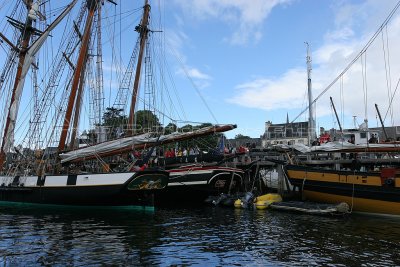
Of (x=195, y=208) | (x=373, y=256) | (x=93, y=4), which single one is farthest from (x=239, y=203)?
(x=93, y=4)

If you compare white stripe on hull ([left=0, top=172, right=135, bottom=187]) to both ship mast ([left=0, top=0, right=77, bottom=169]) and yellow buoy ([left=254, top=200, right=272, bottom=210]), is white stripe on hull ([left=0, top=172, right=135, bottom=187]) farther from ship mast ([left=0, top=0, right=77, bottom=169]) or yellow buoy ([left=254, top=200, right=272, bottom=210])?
yellow buoy ([left=254, top=200, right=272, bottom=210])

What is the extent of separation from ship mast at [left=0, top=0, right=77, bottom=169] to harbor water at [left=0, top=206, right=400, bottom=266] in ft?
27.9

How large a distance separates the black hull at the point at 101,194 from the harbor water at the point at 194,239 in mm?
600

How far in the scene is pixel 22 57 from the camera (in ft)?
94.6

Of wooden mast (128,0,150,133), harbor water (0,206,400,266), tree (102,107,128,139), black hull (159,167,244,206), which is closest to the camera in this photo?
harbor water (0,206,400,266)

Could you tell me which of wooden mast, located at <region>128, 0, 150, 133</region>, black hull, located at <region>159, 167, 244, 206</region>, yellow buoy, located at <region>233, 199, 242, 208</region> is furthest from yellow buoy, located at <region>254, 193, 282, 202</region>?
wooden mast, located at <region>128, 0, 150, 133</region>

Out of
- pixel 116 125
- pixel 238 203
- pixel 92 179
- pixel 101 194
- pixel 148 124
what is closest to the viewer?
pixel 101 194

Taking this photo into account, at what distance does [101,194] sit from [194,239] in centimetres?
846

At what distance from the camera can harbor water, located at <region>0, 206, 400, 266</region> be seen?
10.7 m

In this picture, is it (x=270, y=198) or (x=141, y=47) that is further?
(x=141, y=47)

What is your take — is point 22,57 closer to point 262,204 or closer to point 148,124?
point 148,124

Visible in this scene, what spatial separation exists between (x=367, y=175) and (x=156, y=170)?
10954 millimetres

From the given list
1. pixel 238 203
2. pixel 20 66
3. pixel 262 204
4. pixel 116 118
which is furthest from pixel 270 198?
pixel 116 118

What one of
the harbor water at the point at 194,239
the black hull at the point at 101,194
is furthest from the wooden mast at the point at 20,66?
the harbor water at the point at 194,239
